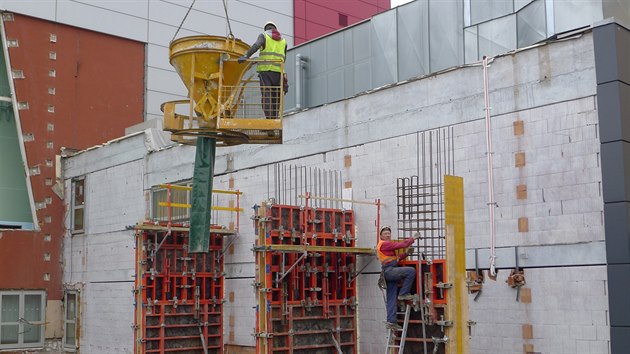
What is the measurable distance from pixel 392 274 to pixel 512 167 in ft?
9.06

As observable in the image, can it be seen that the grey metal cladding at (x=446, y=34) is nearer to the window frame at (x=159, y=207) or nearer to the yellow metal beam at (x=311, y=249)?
the yellow metal beam at (x=311, y=249)

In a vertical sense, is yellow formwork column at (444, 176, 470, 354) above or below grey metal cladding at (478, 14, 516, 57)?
below

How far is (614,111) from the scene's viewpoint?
1124 cm

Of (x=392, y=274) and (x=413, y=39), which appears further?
(x=413, y=39)

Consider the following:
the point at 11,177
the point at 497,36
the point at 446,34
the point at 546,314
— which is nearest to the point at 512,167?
the point at 546,314

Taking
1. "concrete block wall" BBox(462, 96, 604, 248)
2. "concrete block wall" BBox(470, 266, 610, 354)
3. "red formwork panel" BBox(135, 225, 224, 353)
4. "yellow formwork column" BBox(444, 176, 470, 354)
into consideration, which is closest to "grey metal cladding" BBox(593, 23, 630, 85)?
"concrete block wall" BBox(462, 96, 604, 248)

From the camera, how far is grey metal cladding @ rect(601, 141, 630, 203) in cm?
1102

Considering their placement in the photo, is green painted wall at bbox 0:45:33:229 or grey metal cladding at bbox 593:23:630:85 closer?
grey metal cladding at bbox 593:23:630:85

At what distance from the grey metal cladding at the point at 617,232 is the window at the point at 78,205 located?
17671mm

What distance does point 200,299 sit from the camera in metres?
16.7

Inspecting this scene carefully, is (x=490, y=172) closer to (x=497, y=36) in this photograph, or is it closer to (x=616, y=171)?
(x=616, y=171)

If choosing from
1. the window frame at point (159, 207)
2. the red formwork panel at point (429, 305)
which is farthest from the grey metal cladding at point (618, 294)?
the window frame at point (159, 207)

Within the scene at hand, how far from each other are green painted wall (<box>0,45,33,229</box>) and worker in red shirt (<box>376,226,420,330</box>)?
51.5ft

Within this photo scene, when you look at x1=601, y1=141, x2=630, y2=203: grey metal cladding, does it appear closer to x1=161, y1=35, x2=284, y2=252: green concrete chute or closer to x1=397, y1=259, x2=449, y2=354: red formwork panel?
x1=397, y1=259, x2=449, y2=354: red formwork panel
